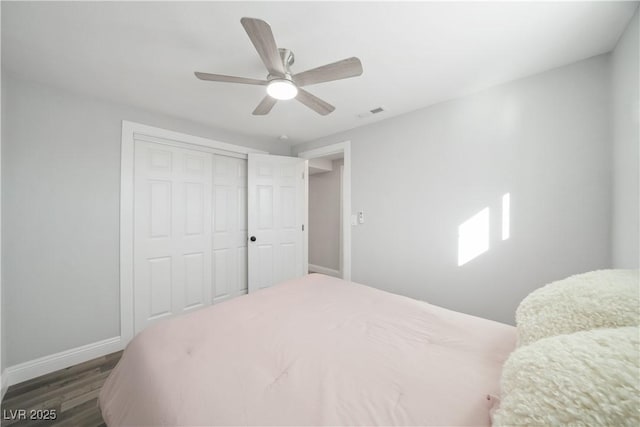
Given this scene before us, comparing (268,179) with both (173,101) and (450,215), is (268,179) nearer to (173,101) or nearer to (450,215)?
(173,101)

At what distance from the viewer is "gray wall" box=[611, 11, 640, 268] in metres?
1.19

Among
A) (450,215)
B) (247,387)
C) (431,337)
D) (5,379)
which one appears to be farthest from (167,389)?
(450,215)

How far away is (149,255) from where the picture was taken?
2373 mm

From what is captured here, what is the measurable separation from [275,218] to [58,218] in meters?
2.07

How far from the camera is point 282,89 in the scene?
4.65ft

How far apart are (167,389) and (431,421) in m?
0.89

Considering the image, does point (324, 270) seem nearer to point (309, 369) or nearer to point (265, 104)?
point (265, 104)

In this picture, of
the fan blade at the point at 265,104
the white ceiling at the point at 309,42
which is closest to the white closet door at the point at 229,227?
the white ceiling at the point at 309,42

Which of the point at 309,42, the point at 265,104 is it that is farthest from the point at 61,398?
the point at 309,42

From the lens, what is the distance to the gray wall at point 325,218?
468cm

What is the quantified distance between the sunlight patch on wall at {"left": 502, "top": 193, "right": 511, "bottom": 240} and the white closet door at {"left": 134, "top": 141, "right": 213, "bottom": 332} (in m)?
3.09

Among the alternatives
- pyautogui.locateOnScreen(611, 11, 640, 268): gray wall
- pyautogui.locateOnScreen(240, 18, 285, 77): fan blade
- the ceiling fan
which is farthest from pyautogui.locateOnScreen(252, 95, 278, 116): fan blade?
pyautogui.locateOnScreen(611, 11, 640, 268): gray wall

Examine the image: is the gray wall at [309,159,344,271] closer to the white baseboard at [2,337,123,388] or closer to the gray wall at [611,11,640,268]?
the white baseboard at [2,337,123,388]

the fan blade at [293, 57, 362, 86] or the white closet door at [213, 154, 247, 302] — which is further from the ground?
the fan blade at [293, 57, 362, 86]
